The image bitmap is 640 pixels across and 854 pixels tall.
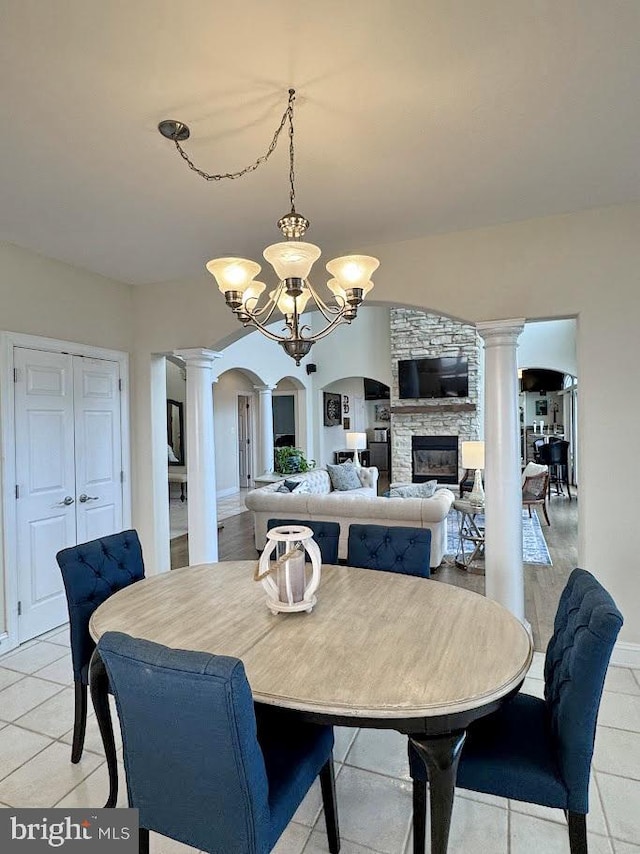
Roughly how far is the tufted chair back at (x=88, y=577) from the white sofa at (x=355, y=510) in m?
2.31

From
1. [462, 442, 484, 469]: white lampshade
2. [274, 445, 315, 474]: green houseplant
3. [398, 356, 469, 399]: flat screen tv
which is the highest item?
[398, 356, 469, 399]: flat screen tv

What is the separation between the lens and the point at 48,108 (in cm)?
191

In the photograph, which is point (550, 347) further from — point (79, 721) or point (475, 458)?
point (79, 721)

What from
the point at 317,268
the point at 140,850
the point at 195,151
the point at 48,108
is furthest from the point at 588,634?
the point at 317,268

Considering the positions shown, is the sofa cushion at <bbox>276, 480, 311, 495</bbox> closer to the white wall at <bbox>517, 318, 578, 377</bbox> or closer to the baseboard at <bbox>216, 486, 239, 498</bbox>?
the baseboard at <bbox>216, 486, 239, 498</bbox>

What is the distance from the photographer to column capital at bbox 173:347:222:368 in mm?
3980

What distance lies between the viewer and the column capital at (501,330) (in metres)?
3.10

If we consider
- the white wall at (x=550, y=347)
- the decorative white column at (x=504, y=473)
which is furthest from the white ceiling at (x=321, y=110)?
the white wall at (x=550, y=347)

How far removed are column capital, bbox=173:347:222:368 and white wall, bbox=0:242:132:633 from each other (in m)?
0.62

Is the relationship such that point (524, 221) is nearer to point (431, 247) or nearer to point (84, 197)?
point (431, 247)

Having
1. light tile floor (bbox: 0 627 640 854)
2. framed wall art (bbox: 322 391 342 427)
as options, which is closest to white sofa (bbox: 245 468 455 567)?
light tile floor (bbox: 0 627 640 854)

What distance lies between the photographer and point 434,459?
898 centimetres

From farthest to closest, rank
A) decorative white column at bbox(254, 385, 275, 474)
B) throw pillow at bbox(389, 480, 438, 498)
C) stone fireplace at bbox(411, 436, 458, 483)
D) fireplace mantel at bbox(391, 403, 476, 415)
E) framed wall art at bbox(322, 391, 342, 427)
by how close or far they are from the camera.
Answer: framed wall art at bbox(322, 391, 342, 427) < decorative white column at bbox(254, 385, 275, 474) < stone fireplace at bbox(411, 436, 458, 483) < fireplace mantel at bbox(391, 403, 476, 415) < throw pillow at bbox(389, 480, 438, 498)

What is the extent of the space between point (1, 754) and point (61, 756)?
29 cm
